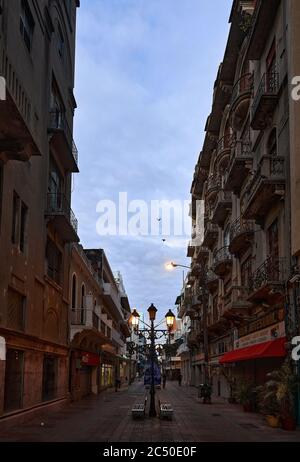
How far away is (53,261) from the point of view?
27016 mm

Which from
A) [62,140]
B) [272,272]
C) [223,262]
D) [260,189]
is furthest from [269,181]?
[223,262]

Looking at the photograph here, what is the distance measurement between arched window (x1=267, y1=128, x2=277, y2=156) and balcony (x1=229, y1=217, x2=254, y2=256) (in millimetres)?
4300

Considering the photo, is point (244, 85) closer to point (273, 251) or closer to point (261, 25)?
point (261, 25)

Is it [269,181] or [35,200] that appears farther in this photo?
[35,200]

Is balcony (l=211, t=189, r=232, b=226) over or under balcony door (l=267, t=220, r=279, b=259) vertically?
over

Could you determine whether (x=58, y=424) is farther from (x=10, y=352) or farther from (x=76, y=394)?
(x=76, y=394)

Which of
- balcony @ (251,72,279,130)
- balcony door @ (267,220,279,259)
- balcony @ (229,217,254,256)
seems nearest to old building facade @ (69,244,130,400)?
balcony @ (229,217,254,256)

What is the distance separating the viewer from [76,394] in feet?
109

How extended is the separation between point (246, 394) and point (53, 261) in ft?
33.0

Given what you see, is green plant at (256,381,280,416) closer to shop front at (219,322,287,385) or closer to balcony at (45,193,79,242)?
shop front at (219,322,287,385)

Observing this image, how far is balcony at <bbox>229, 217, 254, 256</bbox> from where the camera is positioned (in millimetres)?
27000

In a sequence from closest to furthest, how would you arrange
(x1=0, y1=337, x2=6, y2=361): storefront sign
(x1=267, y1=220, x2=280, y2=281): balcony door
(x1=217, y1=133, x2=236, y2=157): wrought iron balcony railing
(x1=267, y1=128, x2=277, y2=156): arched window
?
(x1=0, y1=337, x2=6, y2=361): storefront sign < (x1=267, y1=220, x2=280, y2=281): balcony door < (x1=267, y1=128, x2=277, y2=156): arched window < (x1=217, y1=133, x2=236, y2=157): wrought iron balcony railing
